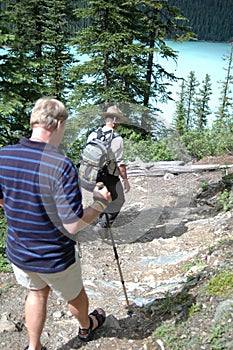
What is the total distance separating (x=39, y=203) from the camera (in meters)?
2.69

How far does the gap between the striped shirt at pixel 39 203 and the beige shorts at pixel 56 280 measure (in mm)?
85

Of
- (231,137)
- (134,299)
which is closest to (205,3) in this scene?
(231,137)

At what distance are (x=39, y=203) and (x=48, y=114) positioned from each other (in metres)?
0.64

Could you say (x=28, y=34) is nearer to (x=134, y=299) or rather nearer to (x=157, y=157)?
(x=157, y=157)

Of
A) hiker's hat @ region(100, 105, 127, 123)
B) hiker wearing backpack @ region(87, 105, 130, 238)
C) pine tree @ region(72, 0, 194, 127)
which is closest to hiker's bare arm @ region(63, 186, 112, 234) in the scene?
hiker wearing backpack @ region(87, 105, 130, 238)

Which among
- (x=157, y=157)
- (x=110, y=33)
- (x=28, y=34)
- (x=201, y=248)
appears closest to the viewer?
(x=201, y=248)

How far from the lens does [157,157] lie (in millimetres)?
10867

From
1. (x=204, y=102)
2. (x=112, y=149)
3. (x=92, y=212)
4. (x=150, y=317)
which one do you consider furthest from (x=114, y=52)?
(x=204, y=102)

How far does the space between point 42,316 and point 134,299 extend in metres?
1.60

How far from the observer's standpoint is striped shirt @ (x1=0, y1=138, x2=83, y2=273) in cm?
257

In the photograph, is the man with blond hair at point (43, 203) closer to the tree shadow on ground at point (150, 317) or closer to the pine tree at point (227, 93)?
the tree shadow on ground at point (150, 317)

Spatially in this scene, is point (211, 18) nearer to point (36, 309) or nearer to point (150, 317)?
point (150, 317)

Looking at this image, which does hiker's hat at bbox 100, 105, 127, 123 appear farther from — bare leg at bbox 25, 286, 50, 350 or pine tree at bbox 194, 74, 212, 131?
pine tree at bbox 194, 74, 212, 131

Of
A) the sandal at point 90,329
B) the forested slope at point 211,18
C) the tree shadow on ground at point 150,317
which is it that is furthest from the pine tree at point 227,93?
the forested slope at point 211,18
